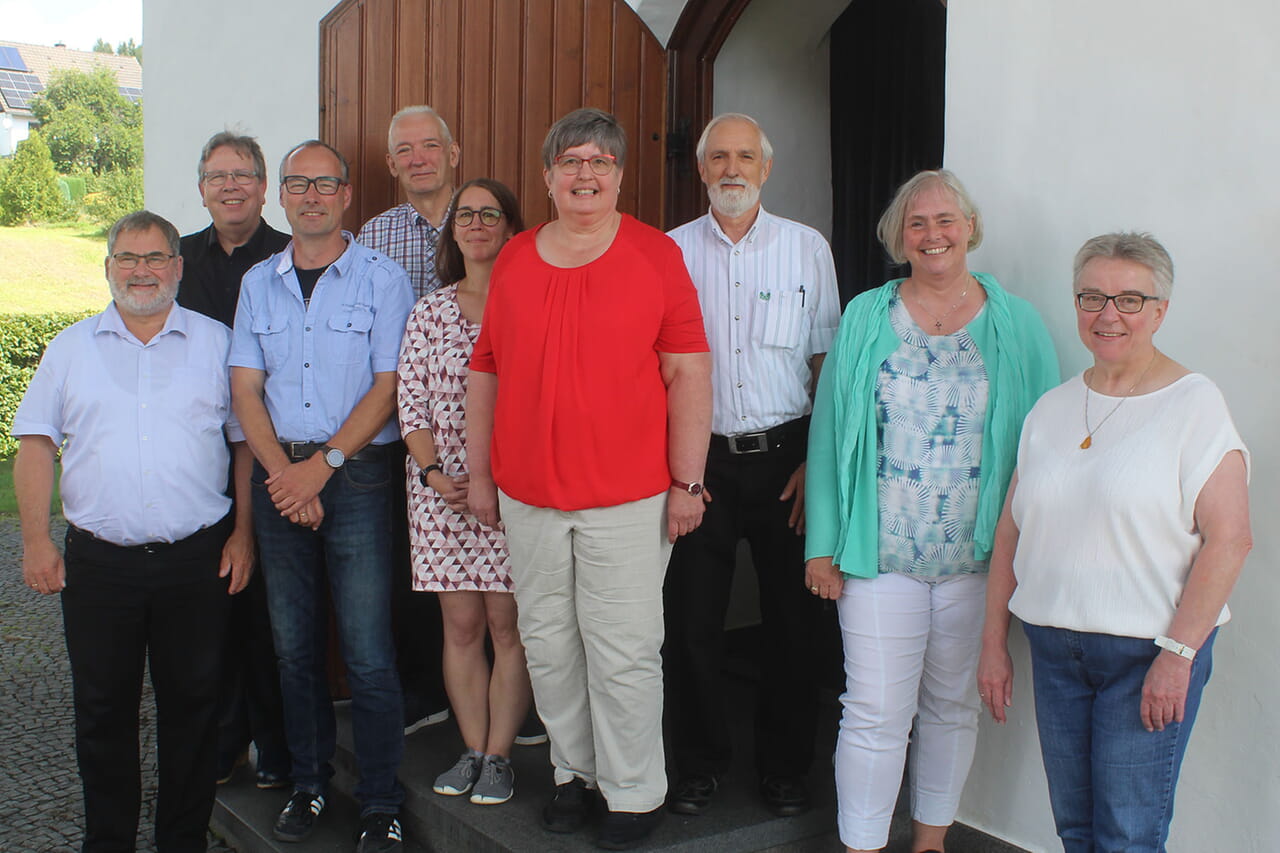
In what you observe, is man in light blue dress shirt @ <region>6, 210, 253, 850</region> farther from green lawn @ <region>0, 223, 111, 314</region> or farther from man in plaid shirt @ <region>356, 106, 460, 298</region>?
green lawn @ <region>0, 223, 111, 314</region>

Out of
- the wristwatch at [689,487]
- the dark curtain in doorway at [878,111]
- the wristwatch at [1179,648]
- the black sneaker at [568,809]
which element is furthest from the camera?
the dark curtain in doorway at [878,111]

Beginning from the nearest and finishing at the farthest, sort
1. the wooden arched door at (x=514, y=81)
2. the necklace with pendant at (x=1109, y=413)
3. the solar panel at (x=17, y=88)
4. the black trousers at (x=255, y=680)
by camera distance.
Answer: the necklace with pendant at (x=1109, y=413) → the black trousers at (x=255, y=680) → the wooden arched door at (x=514, y=81) → the solar panel at (x=17, y=88)

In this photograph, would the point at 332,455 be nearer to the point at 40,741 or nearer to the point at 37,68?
the point at 40,741

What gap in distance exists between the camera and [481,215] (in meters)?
2.69

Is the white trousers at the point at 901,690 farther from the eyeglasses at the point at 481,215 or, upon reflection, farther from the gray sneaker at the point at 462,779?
the eyeglasses at the point at 481,215

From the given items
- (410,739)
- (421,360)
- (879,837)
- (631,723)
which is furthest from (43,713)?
(879,837)

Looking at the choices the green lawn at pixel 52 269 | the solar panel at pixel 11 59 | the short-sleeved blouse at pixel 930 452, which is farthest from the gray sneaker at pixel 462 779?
the solar panel at pixel 11 59

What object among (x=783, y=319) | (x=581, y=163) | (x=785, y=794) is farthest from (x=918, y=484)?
(x=581, y=163)

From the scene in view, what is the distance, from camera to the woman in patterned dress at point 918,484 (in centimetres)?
225

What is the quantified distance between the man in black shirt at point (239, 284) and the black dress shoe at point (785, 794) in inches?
57.8

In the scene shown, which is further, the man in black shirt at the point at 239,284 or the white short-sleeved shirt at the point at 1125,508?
the man in black shirt at the point at 239,284

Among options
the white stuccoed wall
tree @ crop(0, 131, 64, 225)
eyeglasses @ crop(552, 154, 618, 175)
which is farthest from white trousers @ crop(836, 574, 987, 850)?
tree @ crop(0, 131, 64, 225)

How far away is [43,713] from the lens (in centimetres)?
437

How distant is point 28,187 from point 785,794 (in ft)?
91.2
